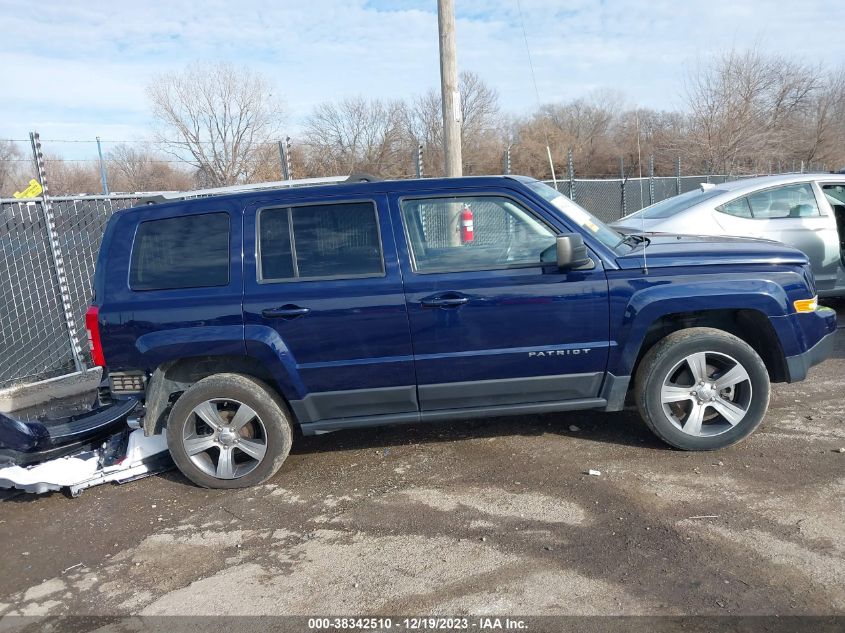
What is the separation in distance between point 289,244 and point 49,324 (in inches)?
180

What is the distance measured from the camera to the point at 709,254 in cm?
414

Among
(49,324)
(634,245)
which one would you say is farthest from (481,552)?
(49,324)

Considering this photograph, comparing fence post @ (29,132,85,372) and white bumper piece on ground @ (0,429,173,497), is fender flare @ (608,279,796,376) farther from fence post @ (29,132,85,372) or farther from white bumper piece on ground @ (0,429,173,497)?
fence post @ (29,132,85,372)

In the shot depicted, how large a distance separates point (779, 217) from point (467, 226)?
190 inches

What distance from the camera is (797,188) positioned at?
7.23 meters

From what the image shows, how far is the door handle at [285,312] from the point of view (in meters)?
3.98

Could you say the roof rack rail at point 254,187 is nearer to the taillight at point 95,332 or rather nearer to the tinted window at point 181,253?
the tinted window at point 181,253

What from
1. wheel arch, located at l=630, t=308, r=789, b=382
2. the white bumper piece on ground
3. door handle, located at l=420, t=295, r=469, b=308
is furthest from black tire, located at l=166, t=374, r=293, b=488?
wheel arch, located at l=630, t=308, r=789, b=382

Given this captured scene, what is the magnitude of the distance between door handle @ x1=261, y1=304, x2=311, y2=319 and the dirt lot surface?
1143mm

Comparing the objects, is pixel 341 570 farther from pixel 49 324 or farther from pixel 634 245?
pixel 49 324

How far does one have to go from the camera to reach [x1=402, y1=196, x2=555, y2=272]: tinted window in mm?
4051

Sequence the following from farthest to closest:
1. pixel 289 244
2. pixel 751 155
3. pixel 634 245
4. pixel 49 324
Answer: pixel 751 155
pixel 49 324
pixel 634 245
pixel 289 244

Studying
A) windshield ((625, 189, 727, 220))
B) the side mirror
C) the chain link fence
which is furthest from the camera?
windshield ((625, 189, 727, 220))

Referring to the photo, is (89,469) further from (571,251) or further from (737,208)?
(737,208)
